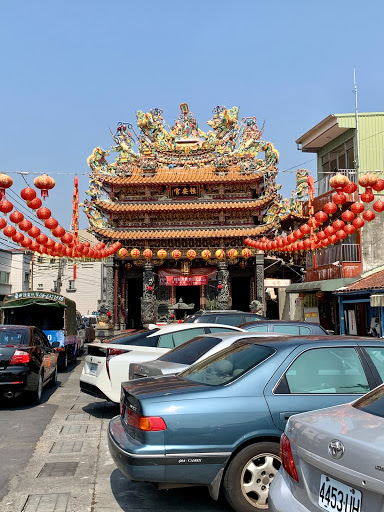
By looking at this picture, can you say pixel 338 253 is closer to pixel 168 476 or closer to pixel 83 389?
pixel 83 389

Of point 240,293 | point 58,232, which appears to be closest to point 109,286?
point 240,293

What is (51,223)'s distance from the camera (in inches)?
648

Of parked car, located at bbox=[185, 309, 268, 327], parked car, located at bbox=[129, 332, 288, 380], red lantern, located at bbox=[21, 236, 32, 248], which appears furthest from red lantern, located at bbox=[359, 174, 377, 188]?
red lantern, located at bbox=[21, 236, 32, 248]

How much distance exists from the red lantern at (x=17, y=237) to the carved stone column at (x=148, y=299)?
11.7 metres

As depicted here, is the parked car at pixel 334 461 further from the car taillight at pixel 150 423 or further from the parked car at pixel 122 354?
the parked car at pixel 122 354

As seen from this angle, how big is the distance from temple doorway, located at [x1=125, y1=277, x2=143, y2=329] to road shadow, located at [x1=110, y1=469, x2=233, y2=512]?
28.0 meters

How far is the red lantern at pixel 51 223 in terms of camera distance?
16312 millimetres

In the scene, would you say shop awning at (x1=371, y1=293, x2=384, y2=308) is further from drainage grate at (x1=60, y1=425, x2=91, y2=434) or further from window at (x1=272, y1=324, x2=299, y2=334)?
drainage grate at (x1=60, y1=425, x2=91, y2=434)

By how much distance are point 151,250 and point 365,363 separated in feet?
83.2

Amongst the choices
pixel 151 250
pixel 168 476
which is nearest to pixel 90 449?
pixel 168 476

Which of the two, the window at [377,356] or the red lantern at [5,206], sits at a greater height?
the red lantern at [5,206]

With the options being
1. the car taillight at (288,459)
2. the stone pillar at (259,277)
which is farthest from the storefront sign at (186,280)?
the car taillight at (288,459)

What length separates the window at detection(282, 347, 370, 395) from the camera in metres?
4.55

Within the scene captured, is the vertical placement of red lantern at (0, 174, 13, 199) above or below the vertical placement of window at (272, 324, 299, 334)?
above
